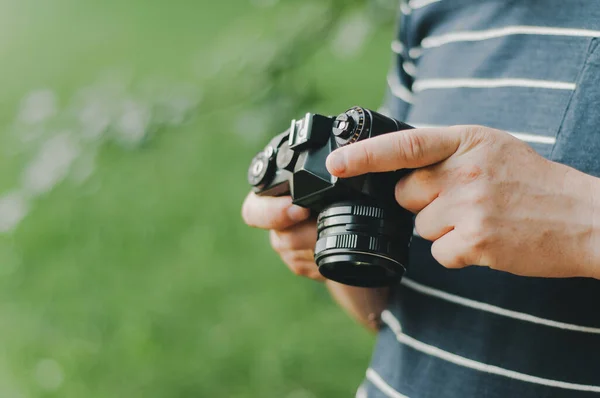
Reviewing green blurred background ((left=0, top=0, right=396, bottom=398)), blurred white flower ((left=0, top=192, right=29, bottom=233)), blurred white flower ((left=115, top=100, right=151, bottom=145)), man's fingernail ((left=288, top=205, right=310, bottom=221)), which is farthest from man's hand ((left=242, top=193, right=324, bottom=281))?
blurred white flower ((left=0, top=192, right=29, bottom=233))

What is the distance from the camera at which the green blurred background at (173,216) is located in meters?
1.80

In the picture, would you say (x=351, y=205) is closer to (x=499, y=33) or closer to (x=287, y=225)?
(x=287, y=225)

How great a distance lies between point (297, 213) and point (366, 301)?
0.15m

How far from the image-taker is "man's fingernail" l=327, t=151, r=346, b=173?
1.89 feet

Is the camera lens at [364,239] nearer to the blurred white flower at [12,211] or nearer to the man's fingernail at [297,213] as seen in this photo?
the man's fingernail at [297,213]

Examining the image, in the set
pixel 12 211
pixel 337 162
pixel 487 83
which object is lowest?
pixel 12 211

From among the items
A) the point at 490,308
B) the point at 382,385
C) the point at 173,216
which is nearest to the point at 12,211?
the point at 173,216

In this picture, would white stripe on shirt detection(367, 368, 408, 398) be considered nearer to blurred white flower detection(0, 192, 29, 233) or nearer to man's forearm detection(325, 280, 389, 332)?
man's forearm detection(325, 280, 389, 332)

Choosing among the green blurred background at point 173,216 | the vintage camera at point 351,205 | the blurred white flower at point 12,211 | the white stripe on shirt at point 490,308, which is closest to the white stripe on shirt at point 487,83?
the vintage camera at point 351,205

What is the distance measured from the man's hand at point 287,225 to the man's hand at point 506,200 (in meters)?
0.19

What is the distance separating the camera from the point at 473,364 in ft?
2.10

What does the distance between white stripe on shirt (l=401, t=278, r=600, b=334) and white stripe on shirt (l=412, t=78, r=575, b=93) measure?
8.2 inches

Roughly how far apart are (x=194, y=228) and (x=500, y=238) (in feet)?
5.46

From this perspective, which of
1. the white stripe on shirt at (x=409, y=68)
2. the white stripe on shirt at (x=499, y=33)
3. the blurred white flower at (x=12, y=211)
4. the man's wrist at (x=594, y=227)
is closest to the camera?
the man's wrist at (x=594, y=227)
